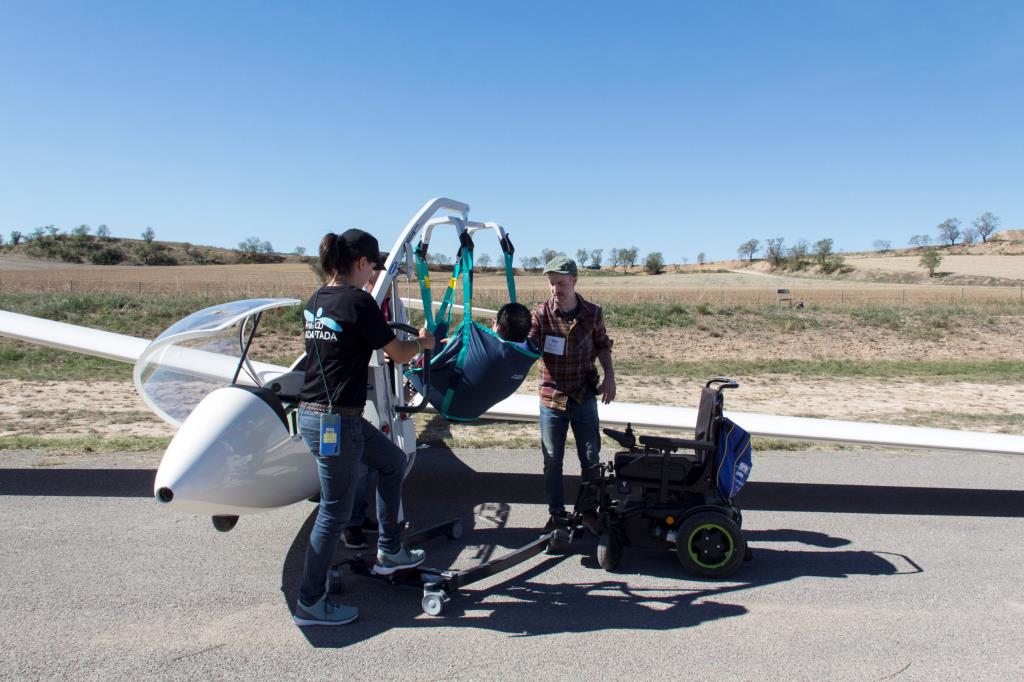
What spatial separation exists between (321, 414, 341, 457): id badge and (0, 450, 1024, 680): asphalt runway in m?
0.93

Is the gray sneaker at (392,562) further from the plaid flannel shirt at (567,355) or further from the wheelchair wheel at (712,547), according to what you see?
the wheelchair wheel at (712,547)

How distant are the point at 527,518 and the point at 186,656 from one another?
8.71ft

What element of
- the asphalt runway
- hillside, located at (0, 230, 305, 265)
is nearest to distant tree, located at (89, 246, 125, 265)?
hillside, located at (0, 230, 305, 265)

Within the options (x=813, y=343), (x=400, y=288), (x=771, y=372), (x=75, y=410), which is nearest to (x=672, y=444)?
(x=75, y=410)

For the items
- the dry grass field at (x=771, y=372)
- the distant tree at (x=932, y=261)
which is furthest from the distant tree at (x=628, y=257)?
the dry grass field at (x=771, y=372)

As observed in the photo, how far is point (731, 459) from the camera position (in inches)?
179

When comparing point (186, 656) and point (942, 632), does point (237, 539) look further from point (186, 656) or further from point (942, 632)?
point (942, 632)

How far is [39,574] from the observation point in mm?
4125

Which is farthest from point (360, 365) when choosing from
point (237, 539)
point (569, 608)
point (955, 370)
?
point (955, 370)

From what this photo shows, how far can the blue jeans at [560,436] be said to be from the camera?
476 cm

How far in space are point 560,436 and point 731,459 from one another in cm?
111

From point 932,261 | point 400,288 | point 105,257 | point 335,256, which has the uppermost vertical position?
point 932,261

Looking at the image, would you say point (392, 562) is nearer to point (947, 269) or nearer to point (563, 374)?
point (563, 374)

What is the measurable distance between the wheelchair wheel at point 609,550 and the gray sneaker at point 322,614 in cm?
153
